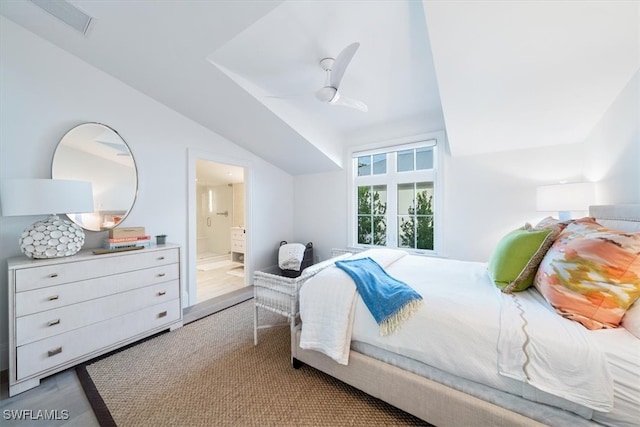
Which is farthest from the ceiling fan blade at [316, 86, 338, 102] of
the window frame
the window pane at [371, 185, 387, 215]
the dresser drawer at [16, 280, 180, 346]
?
the dresser drawer at [16, 280, 180, 346]

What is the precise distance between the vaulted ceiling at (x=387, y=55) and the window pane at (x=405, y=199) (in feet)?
2.78

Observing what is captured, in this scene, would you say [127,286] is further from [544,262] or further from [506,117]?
[506,117]

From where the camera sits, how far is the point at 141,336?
7.30ft

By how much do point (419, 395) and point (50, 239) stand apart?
2.80 meters

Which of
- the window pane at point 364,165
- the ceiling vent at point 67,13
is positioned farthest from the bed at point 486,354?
the ceiling vent at point 67,13

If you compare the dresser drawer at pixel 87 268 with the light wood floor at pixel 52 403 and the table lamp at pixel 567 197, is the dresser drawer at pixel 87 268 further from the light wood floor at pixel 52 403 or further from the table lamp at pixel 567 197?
the table lamp at pixel 567 197

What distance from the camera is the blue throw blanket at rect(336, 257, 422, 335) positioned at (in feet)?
4.59

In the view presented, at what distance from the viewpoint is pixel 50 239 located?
6.00 ft

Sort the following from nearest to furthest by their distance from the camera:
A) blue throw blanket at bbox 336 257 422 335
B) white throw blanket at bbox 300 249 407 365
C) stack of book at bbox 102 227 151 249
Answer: blue throw blanket at bbox 336 257 422 335
white throw blanket at bbox 300 249 407 365
stack of book at bbox 102 227 151 249

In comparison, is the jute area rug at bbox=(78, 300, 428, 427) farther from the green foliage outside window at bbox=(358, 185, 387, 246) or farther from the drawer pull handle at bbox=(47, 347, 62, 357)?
the green foliage outside window at bbox=(358, 185, 387, 246)

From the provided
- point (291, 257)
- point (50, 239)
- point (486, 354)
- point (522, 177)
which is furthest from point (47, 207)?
point (522, 177)

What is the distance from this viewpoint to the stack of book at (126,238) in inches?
88.9

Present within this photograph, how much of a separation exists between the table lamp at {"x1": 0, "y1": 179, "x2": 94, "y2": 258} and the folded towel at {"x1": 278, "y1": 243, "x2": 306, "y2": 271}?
8.01ft

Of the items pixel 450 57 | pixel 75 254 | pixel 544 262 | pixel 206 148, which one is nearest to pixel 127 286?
pixel 75 254
